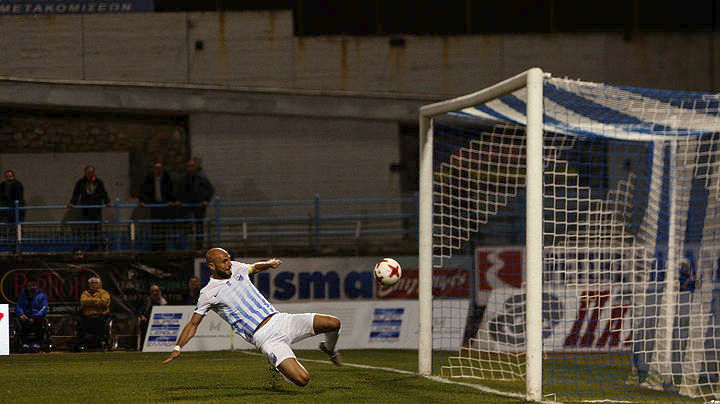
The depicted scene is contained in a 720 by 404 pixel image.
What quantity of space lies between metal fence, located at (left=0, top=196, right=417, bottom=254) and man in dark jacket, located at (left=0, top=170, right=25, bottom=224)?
0.04m

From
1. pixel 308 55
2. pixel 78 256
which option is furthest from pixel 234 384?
pixel 308 55

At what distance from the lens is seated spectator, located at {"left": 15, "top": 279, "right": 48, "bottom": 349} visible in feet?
55.8

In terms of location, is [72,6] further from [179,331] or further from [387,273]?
[387,273]

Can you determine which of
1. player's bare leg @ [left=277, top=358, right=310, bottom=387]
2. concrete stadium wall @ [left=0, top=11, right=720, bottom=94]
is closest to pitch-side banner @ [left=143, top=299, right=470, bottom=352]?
concrete stadium wall @ [left=0, top=11, right=720, bottom=94]

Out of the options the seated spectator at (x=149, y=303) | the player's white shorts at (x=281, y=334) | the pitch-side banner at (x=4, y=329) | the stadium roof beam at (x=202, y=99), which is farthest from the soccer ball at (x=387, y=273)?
the stadium roof beam at (x=202, y=99)

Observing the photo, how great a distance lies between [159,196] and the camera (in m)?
19.9

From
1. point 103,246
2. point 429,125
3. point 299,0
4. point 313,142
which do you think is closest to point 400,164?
point 313,142

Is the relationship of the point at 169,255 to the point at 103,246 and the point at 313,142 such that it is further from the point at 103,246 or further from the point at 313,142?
the point at 313,142

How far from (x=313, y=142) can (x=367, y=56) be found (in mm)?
2391

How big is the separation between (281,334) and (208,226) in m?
10.5

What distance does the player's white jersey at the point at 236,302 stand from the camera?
1001 cm

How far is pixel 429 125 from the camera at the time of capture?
41.5ft

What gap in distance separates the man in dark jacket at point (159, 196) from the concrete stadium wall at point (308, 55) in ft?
9.07

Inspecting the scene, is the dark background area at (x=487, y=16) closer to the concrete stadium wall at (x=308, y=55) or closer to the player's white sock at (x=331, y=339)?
the concrete stadium wall at (x=308, y=55)
